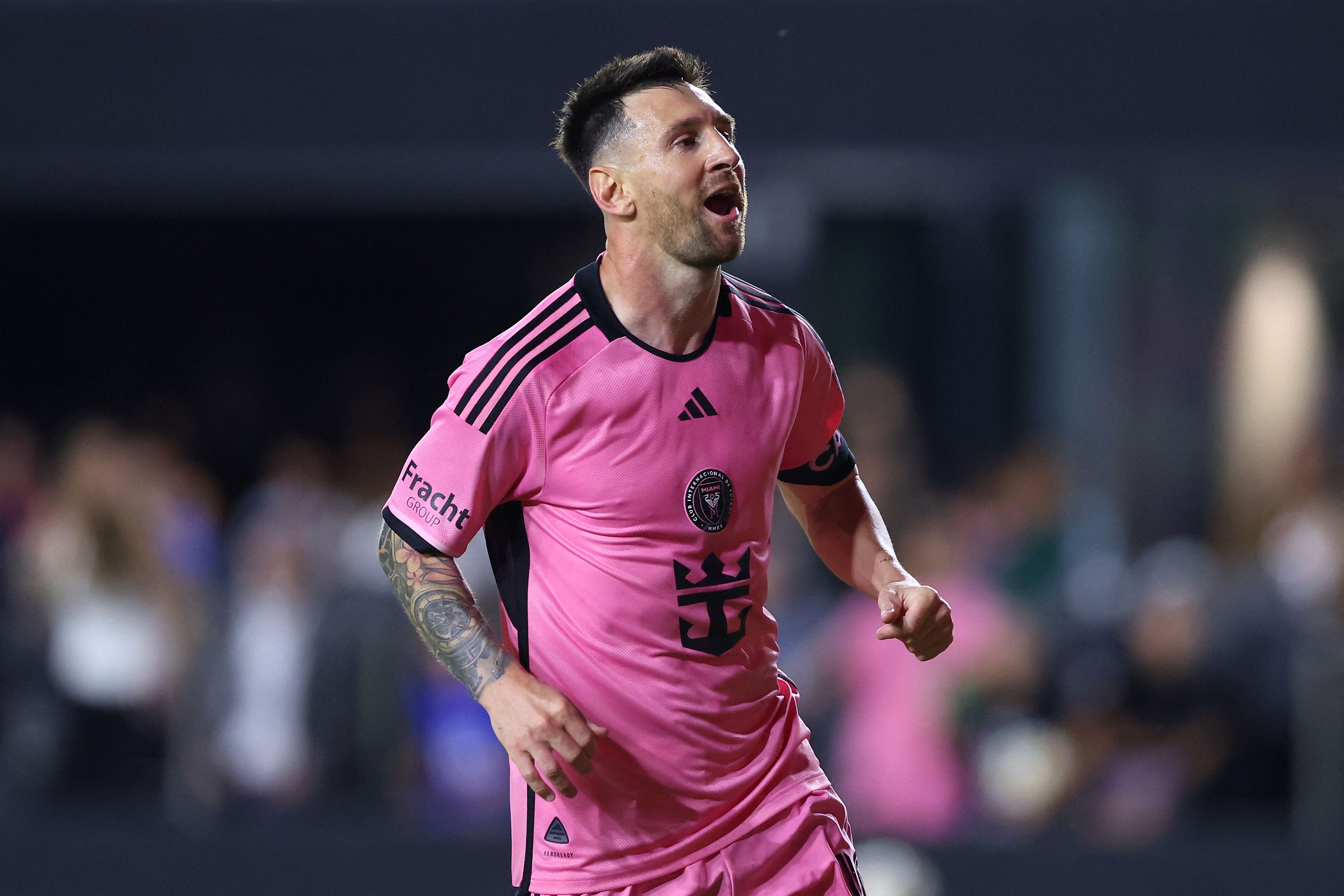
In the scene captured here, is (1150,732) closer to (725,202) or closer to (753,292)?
(753,292)

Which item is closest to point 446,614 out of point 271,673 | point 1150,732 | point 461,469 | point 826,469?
point 461,469

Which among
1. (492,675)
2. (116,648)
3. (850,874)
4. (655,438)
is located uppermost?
(655,438)

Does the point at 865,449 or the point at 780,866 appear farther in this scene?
the point at 865,449

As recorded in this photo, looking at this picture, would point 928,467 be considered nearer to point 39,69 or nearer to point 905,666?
point 905,666

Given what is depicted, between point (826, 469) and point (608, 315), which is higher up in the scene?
Result: point (608, 315)

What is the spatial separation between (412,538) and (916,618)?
0.88m

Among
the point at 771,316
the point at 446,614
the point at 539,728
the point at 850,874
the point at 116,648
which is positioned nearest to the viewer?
the point at 539,728

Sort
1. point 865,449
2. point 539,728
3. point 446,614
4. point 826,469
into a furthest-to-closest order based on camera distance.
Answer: point 865,449
point 826,469
point 446,614
point 539,728

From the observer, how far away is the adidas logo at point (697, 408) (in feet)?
9.34

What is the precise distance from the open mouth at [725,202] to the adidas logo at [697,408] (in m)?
0.31

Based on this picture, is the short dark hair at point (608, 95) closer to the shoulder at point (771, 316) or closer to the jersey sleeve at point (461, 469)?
the shoulder at point (771, 316)

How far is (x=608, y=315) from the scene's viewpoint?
288cm

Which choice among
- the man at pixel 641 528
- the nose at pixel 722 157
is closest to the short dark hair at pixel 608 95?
the man at pixel 641 528

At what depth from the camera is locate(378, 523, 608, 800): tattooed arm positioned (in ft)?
8.49
